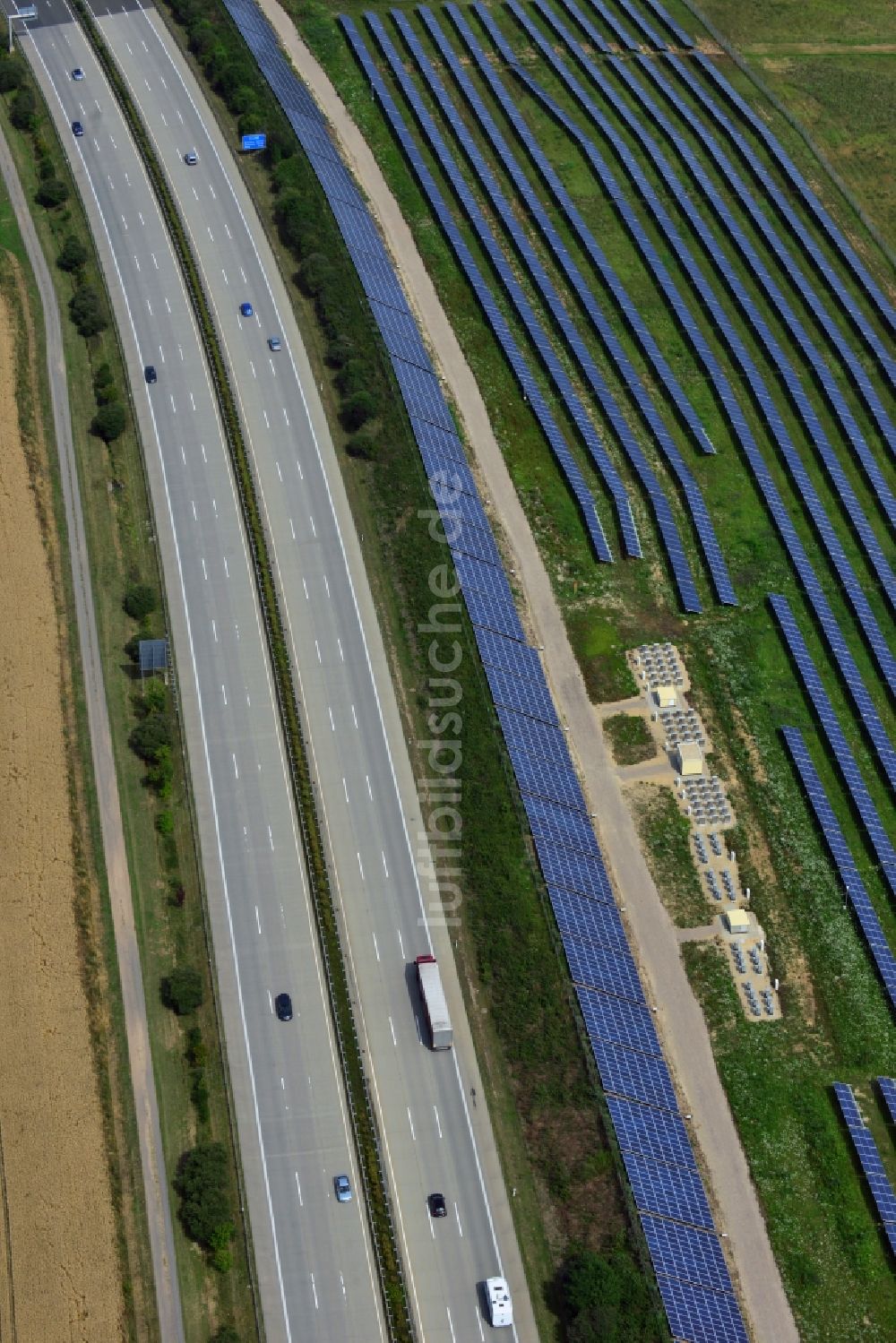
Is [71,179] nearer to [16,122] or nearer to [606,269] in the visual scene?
[16,122]

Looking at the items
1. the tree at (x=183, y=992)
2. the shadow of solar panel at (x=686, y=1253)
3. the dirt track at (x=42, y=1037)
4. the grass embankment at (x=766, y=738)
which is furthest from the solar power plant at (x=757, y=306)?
the dirt track at (x=42, y=1037)

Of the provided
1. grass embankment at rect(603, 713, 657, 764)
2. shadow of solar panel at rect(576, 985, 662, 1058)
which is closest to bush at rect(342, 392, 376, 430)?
grass embankment at rect(603, 713, 657, 764)

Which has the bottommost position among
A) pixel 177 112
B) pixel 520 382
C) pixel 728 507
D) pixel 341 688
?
pixel 341 688

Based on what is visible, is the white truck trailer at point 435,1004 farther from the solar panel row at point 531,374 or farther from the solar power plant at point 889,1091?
the solar panel row at point 531,374

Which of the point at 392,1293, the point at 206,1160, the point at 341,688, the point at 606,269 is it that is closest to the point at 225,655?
the point at 341,688

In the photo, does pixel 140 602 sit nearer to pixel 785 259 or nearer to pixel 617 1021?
pixel 617 1021

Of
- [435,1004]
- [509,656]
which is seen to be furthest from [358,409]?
[435,1004]
